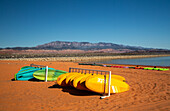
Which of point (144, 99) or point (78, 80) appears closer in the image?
point (144, 99)

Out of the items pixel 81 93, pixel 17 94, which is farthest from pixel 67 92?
pixel 17 94

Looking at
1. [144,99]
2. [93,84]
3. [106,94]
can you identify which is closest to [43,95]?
[93,84]

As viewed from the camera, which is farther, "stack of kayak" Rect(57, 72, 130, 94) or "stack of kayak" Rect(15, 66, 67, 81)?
"stack of kayak" Rect(15, 66, 67, 81)

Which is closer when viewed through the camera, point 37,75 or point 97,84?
point 97,84

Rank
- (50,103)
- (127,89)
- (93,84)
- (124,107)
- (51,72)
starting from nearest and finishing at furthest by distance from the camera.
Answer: (124,107)
(50,103)
(93,84)
(127,89)
(51,72)

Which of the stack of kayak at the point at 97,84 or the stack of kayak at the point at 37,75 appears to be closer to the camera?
the stack of kayak at the point at 97,84

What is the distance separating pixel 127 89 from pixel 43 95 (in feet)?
12.4

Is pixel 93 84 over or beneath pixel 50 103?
over

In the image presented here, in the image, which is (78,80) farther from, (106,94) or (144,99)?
(144,99)

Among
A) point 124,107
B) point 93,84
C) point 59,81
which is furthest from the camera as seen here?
point 59,81

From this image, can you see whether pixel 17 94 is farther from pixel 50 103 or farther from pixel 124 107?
pixel 124 107

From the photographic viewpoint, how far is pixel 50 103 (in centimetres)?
582

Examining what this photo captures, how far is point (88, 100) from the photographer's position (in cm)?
611

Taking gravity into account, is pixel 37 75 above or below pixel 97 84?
below
